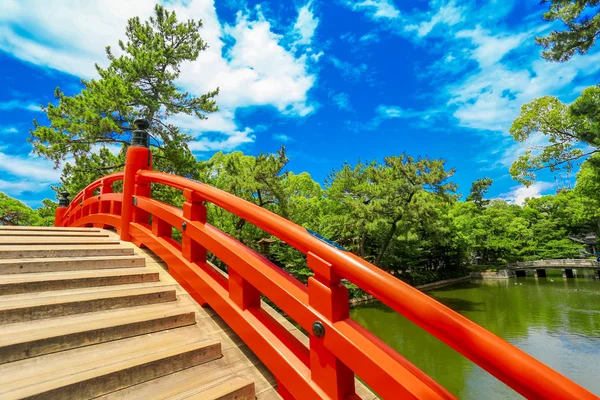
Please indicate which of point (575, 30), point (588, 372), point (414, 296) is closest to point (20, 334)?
point (414, 296)

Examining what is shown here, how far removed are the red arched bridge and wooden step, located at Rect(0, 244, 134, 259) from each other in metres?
0.91

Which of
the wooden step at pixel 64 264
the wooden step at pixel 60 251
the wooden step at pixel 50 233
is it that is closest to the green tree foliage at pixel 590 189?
the wooden step at pixel 64 264

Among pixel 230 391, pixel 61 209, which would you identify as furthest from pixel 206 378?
pixel 61 209

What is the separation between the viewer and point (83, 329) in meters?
1.82

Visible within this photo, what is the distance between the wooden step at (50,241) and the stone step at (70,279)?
88cm

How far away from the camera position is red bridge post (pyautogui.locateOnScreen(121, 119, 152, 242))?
12.0 feet

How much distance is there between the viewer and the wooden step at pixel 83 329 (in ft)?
5.34

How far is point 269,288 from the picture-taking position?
5.97 ft

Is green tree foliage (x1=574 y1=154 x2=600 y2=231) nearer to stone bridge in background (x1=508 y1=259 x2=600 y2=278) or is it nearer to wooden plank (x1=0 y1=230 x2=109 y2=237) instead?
stone bridge in background (x1=508 y1=259 x2=600 y2=278)

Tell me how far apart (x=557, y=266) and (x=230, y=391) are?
38818 millimetres

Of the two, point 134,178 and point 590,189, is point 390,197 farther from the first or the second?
point 134,178

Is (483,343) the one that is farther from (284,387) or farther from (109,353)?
(109,353)

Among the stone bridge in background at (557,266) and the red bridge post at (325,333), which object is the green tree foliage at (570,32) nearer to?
the red bridge post at (325,333)

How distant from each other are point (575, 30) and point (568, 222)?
32134mm
